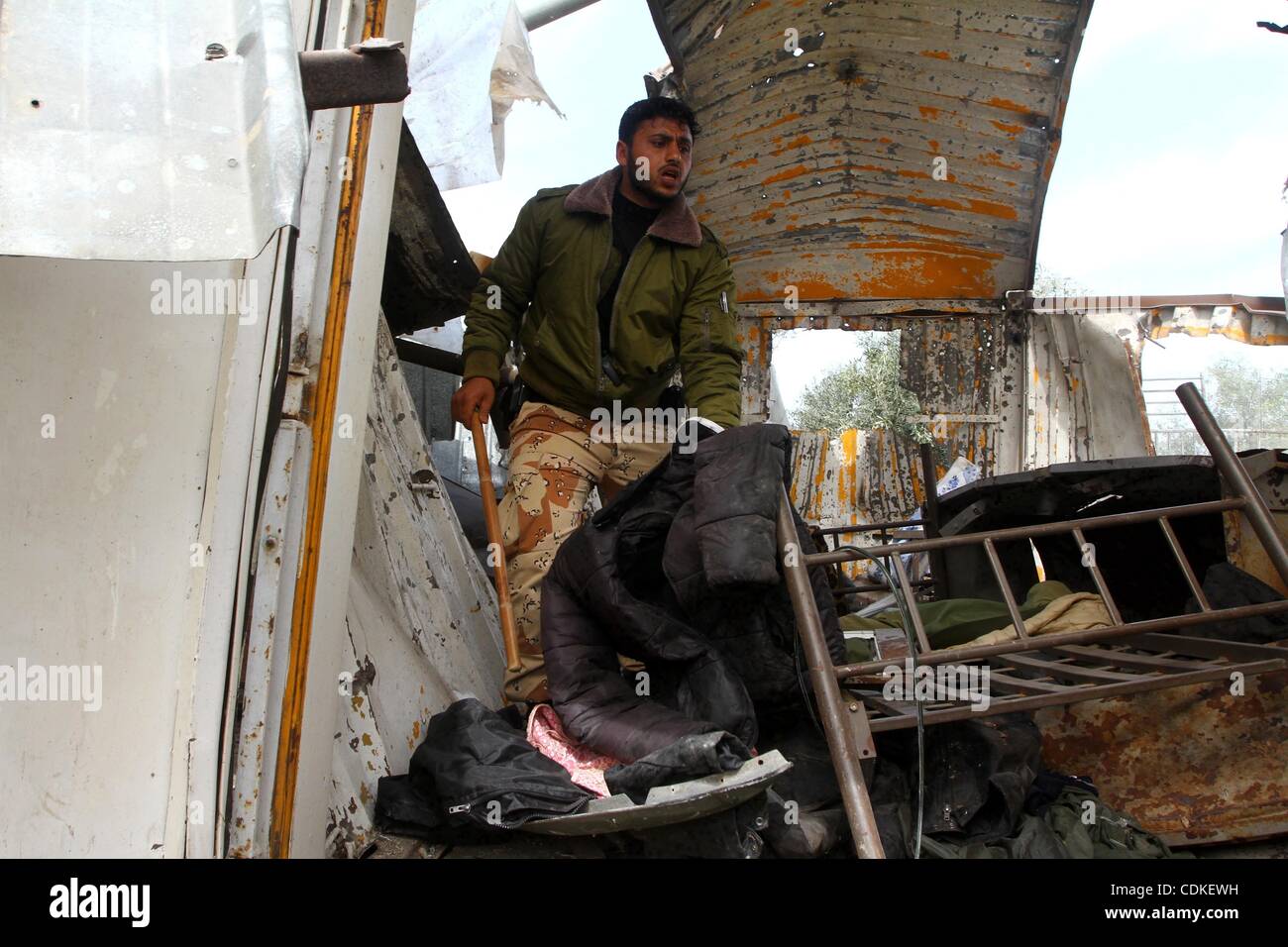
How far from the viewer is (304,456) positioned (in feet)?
5.87

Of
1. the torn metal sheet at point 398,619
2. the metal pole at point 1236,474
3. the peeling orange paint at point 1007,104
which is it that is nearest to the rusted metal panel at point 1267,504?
the metal pole at point 1236,474

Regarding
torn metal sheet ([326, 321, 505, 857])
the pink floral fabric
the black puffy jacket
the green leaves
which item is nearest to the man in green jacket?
torn metal sheet ([326, 321, 505, 857])

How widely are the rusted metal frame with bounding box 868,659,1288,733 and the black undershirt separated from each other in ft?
5.37

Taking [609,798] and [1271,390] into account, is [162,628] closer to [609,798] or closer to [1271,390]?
[609,798]

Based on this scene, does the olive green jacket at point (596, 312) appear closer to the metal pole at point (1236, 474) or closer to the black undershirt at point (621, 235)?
the black undershirt at point (621, 235)

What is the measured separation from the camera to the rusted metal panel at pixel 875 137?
5.49m

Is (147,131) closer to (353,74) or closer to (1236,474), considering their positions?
(353,74)

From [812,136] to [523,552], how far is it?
4.53m

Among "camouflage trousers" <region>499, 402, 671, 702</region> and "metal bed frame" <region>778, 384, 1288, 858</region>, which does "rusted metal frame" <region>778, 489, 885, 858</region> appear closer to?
"metal bed frame" <region>778, 384, 1288, 858</region>

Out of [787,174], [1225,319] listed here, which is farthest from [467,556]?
[1225,319]

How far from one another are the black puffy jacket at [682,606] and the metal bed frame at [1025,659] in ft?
0.42
